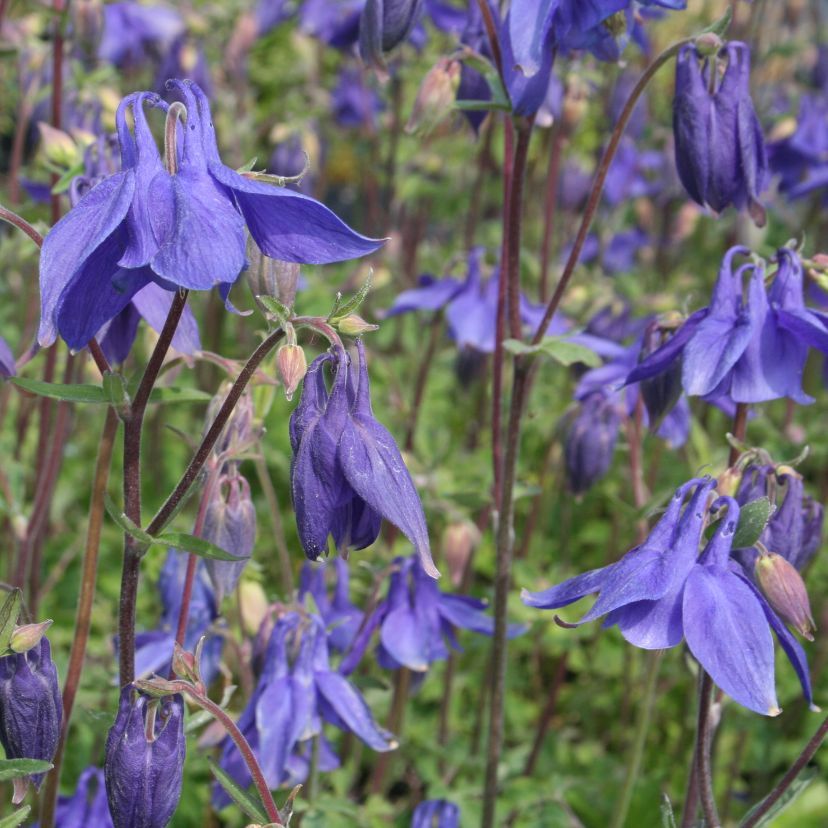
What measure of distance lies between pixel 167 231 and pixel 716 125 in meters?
1.11

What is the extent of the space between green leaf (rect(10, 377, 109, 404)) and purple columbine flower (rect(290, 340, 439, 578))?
0.99 feet

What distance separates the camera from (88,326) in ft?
4.75

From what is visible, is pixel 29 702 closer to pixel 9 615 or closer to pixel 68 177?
pixel 9 615

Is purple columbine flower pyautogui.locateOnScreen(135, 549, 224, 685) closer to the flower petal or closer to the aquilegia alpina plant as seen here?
the aquilegia alpina plant

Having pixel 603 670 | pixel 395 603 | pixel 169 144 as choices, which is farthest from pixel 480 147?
pixel 169 144

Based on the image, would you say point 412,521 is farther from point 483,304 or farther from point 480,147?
point 480,147

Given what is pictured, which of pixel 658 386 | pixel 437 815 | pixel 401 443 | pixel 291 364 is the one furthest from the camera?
pixel 401 443

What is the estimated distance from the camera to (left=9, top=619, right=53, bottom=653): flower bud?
5.06ft

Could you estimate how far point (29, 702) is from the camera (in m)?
1.58

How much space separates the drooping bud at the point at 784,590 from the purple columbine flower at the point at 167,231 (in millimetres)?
779

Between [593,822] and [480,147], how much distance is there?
223 cm

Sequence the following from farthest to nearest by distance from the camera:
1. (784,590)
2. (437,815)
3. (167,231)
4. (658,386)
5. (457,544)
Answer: (457,544) → (437,815) → (658,386) → (784,590) → (167,231)

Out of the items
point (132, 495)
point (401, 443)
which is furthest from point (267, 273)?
point (401, 443)

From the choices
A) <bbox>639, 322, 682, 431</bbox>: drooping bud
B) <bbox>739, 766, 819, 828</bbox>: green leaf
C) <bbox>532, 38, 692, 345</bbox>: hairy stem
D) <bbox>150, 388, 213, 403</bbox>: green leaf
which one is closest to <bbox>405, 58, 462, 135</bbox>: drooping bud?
<bbox>532, 38, 692, 345</bbox>: hairy stem
